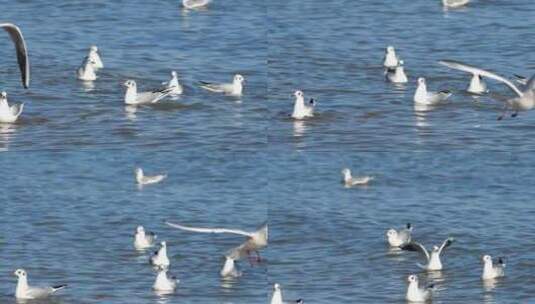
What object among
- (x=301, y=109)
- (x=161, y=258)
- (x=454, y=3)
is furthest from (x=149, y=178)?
(x=454, y=3)

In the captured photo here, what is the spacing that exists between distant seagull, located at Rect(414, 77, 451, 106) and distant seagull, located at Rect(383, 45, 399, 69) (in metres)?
1.05

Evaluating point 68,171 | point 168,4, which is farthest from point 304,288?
point 168,4

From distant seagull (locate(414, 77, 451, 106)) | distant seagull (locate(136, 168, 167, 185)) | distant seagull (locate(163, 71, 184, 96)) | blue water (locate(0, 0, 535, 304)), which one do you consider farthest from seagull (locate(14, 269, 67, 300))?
distant seagull (locate(414, 77, 451, 106))

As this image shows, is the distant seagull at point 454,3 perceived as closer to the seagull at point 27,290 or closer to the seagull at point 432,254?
the seagull at point 432,254

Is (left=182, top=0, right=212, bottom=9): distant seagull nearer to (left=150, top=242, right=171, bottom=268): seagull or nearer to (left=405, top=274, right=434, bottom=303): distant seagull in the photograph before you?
(left=150, top=242, right=171, bottom=268): seagull

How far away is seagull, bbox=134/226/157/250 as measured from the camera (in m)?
21.0

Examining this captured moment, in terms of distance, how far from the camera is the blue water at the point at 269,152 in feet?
64.2

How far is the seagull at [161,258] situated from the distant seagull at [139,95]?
4.69 feet

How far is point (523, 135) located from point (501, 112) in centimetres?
31

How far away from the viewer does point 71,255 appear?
20516 millimetres

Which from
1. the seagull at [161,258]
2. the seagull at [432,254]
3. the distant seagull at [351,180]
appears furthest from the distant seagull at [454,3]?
the seagull at [161,258]

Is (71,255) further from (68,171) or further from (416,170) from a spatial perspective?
(416,170)

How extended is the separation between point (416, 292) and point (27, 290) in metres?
3.60

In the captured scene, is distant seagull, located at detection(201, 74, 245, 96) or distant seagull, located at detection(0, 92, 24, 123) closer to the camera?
distant seagull, located at detection(0, 92, 24, 123)
